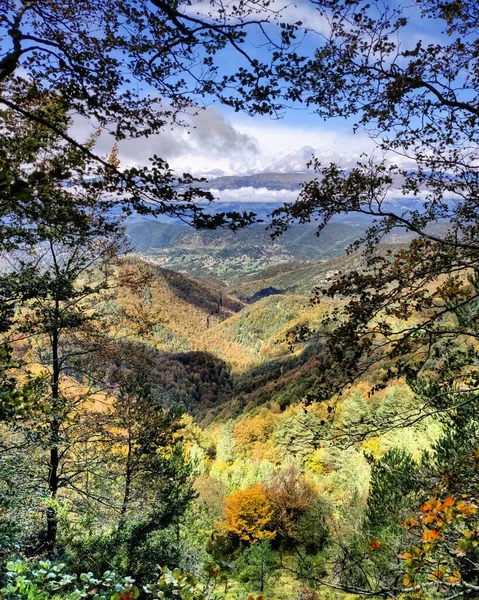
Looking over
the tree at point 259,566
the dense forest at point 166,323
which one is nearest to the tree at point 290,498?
the tree at point 259,566

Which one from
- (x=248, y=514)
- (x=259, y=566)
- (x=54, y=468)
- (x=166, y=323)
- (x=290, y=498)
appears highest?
(x=166, y=323)

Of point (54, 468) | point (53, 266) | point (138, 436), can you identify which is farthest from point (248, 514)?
point (53, 266)

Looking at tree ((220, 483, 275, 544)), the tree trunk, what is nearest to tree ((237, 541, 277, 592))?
tree ((220, 483, 275, 544))

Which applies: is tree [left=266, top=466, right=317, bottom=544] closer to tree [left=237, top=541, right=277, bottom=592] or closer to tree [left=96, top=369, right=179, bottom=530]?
tree [left=237, top=541, right=277, bottom=592]

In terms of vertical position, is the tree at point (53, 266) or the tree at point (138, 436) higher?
the tree at point (53, 266)

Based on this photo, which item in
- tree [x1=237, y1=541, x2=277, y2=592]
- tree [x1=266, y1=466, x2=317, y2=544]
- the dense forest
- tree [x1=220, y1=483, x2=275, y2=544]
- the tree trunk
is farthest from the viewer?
tree [x1=266, y1=466, x2=317, y2=544]

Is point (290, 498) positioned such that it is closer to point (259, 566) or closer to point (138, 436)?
point (259, 566)

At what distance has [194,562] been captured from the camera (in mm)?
11078

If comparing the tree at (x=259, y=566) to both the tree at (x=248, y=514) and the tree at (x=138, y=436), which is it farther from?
the tree at (x=138, y=436)

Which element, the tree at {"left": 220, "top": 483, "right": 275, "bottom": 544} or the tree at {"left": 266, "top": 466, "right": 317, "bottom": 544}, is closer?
the tree at {"left": 220, "top": 483, "right": 275, "bottom": 544}

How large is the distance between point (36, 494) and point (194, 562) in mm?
6689

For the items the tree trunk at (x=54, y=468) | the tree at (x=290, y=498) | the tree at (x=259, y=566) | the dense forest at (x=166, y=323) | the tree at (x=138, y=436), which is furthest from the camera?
the tree at (x=290, y=498)

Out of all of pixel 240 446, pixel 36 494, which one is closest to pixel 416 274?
pixel 36 494

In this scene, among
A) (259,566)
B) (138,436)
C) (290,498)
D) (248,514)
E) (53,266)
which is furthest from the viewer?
(290,498)
